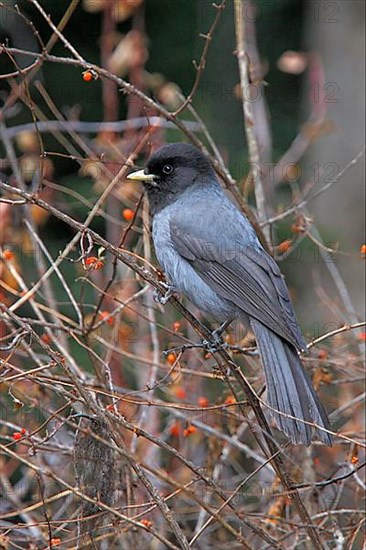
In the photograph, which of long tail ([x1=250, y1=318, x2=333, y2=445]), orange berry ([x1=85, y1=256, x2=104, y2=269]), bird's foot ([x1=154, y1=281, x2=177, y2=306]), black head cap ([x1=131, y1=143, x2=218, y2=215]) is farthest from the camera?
black head cap ([x1=131, y1=143, x2=218, y2=215])

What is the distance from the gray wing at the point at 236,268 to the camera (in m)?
4.20

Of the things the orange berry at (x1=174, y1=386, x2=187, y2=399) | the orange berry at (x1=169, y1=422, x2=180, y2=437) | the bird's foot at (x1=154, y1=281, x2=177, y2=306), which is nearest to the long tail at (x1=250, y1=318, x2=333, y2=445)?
the bird's foot at (x1=154, y1=281, x2=177, y2=306)

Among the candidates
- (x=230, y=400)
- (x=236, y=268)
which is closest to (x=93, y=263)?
(x=230, y=400)

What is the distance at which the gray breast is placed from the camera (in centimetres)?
433

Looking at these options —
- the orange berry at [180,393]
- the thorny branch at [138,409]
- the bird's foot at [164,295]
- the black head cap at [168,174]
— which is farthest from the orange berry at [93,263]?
the black head cap at [168,174]

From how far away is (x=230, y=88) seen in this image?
1111 centimetres

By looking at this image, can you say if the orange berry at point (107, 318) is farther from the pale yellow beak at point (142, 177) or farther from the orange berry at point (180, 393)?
the pale yellow beak at point (142, 177)

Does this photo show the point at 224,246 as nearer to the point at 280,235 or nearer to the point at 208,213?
the point at 208,213

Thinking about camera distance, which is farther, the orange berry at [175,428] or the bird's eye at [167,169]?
the bird's eye at [167,169]

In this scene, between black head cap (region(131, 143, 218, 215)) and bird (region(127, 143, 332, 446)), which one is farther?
black head cap (region(131, 143, 218, 215))

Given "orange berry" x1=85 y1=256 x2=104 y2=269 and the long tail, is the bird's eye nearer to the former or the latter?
the long tail

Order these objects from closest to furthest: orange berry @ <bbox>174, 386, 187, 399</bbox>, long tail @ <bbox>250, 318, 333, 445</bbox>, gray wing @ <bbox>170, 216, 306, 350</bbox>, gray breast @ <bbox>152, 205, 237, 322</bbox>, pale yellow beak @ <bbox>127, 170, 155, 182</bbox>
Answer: long tail @ <bbox>250, 318, 333, 445</bbox> → gray wing @ <bbox>170, 216, 306, 350</bbox> → gray breast @ <bbox>152, 205, 237, 322</bbox> → orange berry @ <bbox>174, 386, 187, 399</bbox> → pale yellow beak @ <bbox>127, 170, 155, 182</bbox>

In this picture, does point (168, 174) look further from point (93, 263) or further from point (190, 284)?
point (93, 263)

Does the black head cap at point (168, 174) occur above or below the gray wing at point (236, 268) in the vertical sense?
above
